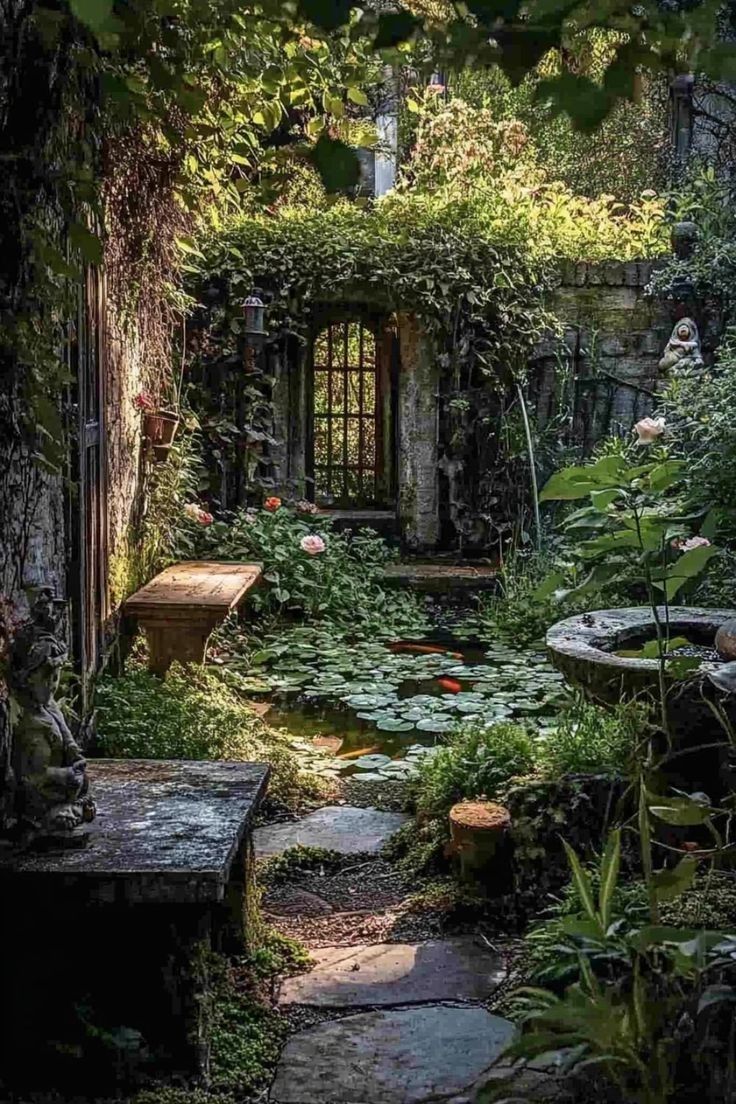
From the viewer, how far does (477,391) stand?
9.45m

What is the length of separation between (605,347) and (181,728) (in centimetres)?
573

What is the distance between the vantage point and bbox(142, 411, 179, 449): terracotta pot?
6270 millimetres

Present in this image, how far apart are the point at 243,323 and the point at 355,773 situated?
15.7ft

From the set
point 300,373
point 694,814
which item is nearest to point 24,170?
point 694,814

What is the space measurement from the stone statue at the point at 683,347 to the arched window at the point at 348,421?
2494mm

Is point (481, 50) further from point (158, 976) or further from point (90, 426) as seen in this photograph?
point (90, 426)

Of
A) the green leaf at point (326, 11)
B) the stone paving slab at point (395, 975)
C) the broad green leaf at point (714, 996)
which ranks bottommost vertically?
the stone paving slab at point (395, 975)

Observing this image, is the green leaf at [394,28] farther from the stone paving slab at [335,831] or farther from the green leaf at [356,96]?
the stone paving slab at [335,831]

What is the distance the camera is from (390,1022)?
2930mm

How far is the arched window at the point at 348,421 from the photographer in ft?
34.1

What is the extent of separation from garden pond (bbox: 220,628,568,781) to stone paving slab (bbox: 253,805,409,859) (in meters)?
0.50

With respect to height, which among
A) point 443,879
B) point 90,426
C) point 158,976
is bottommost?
point 443,879

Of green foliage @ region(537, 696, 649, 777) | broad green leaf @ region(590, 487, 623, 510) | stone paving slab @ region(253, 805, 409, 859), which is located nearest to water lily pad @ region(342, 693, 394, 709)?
stone paving slab @ region(253, 805, 409, 859)


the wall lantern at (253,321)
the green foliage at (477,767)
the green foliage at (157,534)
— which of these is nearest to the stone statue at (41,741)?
the green foliage at (477,767)
